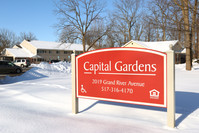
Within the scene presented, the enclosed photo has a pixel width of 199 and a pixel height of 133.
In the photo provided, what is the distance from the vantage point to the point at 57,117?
4438 mm

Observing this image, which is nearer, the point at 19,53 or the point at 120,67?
the point at 120,67

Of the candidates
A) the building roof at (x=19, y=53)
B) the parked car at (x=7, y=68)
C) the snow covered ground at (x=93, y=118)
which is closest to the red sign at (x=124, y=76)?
the snow covered ground at (x=93, y=118)

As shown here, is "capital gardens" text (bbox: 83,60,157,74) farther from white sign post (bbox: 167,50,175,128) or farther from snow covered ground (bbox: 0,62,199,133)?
snow covered ground (bbox: 0,62,199,133)

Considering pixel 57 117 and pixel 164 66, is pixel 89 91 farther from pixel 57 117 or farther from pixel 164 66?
pixel 164 66

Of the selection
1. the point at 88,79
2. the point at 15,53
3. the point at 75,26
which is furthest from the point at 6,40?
the point at 88,79

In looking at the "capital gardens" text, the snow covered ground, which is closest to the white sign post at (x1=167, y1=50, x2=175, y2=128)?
the "capital gardens" text

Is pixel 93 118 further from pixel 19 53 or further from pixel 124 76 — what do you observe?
pixel 19 53

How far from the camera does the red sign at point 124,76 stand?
12.6ft

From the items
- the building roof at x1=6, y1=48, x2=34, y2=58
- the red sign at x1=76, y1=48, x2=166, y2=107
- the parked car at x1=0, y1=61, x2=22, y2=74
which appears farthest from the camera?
the building roof at x1=6, y1=48, x2=34, y2=58

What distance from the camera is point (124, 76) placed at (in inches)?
167

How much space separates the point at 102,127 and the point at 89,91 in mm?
1185

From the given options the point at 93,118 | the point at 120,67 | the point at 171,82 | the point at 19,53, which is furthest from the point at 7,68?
the point at 19,53

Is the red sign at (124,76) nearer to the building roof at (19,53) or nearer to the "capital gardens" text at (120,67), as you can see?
the "capital gardens" text at (120,67)

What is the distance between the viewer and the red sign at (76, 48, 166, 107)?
3842mm
